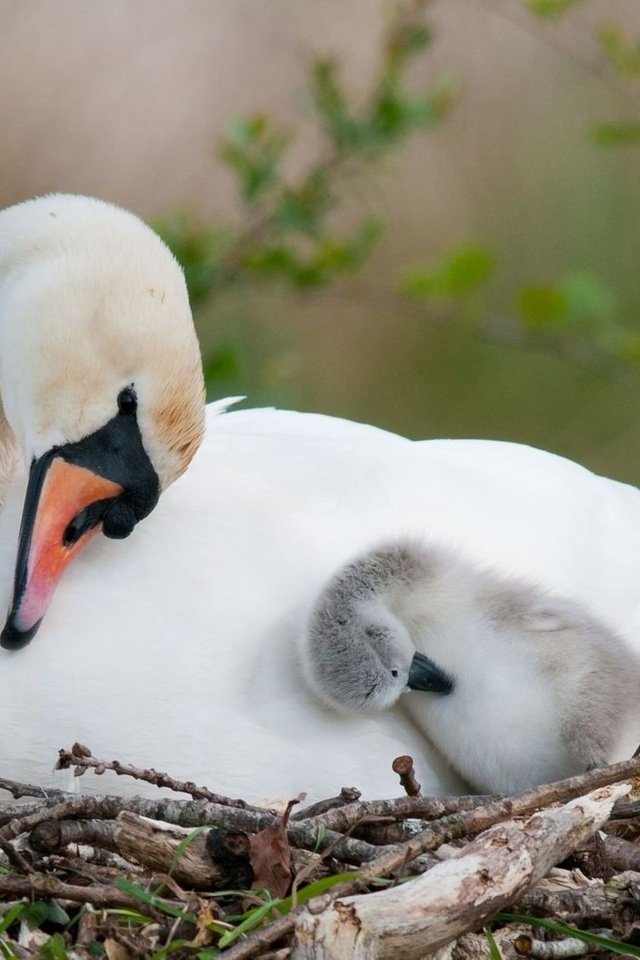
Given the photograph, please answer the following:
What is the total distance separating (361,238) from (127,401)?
2.33m

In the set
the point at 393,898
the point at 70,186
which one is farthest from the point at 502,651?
the point at 70,186

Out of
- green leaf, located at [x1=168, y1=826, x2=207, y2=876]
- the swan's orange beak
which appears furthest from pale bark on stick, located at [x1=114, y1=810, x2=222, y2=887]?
the swan's orange beak

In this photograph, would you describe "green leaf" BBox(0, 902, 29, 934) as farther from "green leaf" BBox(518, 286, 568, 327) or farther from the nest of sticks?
"green leaf" BBox(518, 286, 568, 327)

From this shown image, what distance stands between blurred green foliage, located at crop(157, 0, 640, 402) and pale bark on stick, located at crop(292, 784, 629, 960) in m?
2.97

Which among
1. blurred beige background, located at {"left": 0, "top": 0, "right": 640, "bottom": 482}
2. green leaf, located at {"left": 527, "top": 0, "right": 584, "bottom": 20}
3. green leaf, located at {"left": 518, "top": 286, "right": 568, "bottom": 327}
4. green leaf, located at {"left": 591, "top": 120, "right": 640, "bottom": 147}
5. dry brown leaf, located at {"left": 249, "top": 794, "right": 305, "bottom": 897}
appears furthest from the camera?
blurred beige background, located at {"left": 0, "top": 0, "right": 640, "bottom": 482}

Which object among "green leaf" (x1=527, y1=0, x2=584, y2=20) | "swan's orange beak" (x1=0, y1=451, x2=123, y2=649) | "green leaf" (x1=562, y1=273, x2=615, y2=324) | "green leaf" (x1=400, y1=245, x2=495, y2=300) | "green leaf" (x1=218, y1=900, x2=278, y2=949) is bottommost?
"green leaf" (x1=562, y1=273, x2=615, y2=324)

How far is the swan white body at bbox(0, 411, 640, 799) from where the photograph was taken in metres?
3.55

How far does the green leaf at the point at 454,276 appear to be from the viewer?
570cm

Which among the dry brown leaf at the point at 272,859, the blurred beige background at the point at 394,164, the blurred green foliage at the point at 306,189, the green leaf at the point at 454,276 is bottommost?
the blurred beige background at the point at 394,164

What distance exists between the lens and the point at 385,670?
3553 mm

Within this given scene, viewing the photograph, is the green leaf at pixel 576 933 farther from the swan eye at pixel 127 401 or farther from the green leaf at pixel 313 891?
the swan eye at pixel 127 401

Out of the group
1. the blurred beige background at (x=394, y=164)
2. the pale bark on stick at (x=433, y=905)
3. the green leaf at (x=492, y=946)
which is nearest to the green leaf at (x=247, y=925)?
the pale bark on stick at (x=433, y=905)

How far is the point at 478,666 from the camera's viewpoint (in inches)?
141

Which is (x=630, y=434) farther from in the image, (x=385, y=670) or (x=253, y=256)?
(x=385, y=670)
